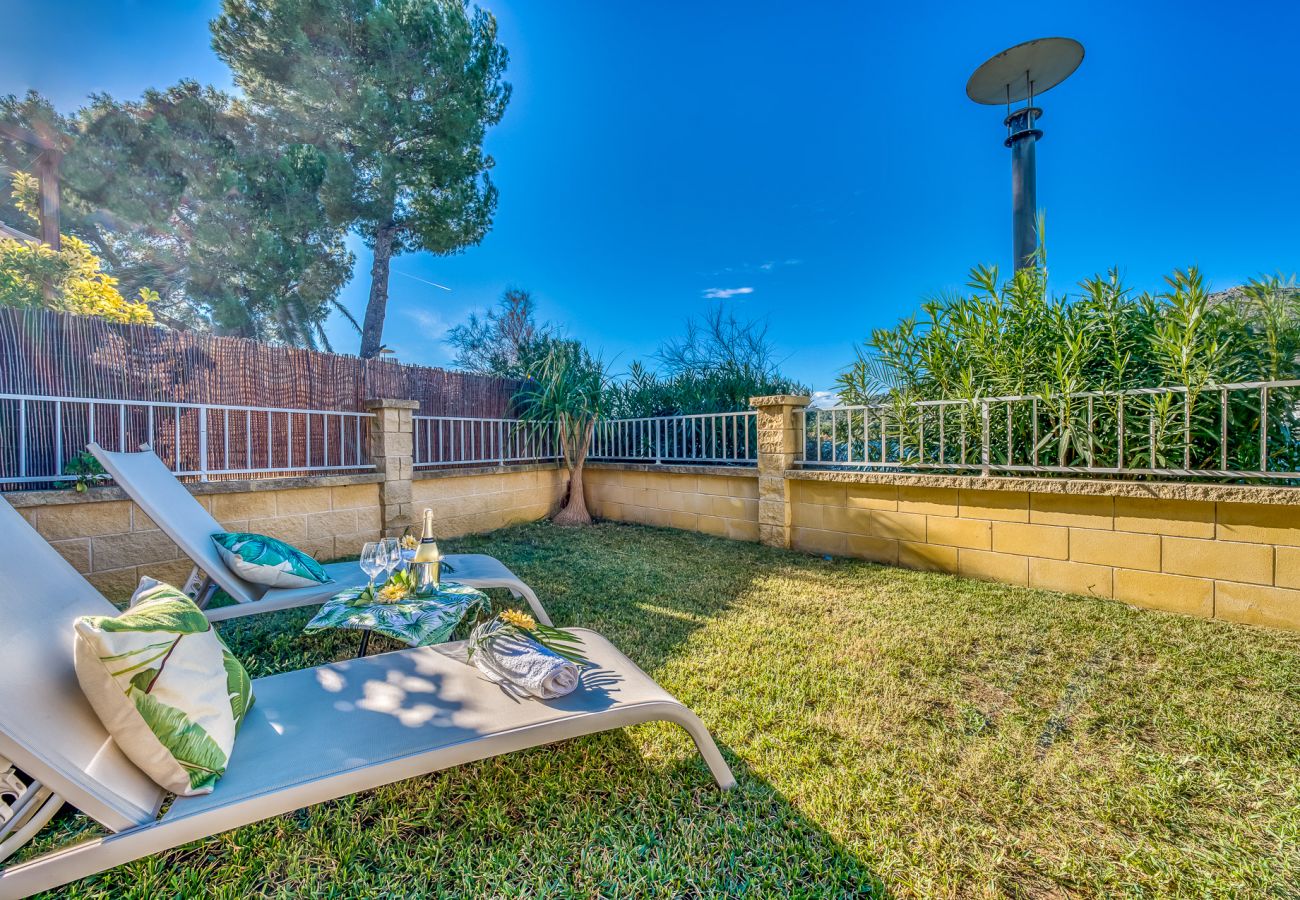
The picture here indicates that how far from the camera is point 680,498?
5.79m

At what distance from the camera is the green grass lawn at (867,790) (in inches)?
50.1

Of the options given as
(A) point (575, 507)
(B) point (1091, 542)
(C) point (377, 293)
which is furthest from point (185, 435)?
(C) point (377, 293)

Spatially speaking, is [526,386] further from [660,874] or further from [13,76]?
[13,76]

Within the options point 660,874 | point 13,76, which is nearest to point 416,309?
point 13,76

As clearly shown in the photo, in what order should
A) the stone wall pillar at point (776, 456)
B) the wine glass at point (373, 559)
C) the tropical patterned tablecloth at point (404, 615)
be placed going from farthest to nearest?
the stone wall pillar at point (776, 456)
the wine glass at point (373, 559)
the tropical patterned tablecloth at point (404, 615)

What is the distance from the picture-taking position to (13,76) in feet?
23.0

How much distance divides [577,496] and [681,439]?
1550mm

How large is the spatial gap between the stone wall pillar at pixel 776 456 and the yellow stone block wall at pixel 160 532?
3.84 metres

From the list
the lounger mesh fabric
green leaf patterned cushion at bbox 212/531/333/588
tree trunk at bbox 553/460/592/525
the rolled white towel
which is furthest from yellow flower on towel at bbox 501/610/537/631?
tree trunk at bbox 553/460/592/525

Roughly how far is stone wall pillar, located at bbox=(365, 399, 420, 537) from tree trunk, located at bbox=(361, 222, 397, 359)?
6.18 m

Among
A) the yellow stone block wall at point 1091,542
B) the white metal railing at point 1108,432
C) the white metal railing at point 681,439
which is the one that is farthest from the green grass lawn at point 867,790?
the white metal railing at point 681,439

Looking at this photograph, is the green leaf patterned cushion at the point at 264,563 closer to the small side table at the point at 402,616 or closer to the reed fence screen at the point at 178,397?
the small side table at the point at 402,616

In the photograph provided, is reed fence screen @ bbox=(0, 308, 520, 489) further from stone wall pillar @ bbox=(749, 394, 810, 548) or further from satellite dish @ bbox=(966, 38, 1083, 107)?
satellite dish @ bbox=(966, 38, 1083, 107)

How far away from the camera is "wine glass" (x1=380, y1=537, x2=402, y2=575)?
239cm
